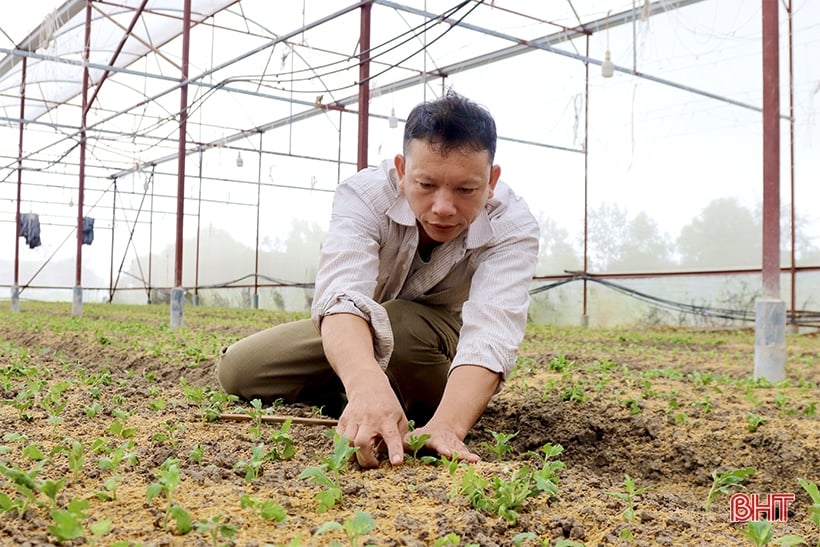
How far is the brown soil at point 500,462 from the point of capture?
4.90 feet

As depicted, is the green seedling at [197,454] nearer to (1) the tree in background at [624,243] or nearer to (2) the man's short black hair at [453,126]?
(2) the man's short black hair at [453,126]

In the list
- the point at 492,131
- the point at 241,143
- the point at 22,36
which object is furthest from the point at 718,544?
the point at 241,143

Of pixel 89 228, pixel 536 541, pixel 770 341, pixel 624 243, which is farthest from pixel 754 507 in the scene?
pixel 89 228

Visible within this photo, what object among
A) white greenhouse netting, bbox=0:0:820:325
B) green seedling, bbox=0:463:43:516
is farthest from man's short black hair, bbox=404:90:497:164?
white greenhouse netting, bbox=0:0:820:325

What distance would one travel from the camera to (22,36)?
1169 cm

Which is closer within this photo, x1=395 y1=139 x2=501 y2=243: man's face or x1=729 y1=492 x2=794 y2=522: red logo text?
x1=729 y1=492 x2=794 y2=522: red logo text

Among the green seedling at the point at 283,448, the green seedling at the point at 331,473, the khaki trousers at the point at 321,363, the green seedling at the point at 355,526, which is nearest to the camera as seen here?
the green seedling at the point at 355,526

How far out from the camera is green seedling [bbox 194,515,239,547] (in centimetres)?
131

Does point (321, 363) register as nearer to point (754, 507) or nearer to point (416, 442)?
point (416, 442)

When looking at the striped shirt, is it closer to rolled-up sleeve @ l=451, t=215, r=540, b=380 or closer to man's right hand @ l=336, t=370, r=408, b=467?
rolled-up sleeve @ l=451, t=215, r=540, b=380

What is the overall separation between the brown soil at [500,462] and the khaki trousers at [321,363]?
155 mm

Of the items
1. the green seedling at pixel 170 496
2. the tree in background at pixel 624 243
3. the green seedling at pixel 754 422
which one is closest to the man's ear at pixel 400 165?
the green seedling at pixel 170 496

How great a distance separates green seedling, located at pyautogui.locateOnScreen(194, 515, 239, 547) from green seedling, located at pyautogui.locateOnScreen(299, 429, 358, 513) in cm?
22

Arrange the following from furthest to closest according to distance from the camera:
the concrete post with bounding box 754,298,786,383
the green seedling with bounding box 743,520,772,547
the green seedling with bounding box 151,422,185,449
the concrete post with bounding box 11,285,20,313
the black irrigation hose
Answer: the concrete post with bounding box 11,285,20,313
the black irrigation hose
the concrete post with bounding box 754,298,786,383
the green seedling with bounding box 151,422,185,449
the green seedling with bounding box 743,520,772,547
